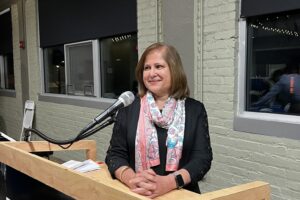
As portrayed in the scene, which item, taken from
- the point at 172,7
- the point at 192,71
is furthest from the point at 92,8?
the point at 192,71

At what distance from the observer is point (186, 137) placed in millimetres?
1454

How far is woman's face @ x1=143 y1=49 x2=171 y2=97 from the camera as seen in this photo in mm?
1472

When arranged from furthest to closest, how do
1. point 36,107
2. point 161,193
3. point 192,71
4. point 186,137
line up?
point 36,107, point 192,71, point 186,137, point 161,193

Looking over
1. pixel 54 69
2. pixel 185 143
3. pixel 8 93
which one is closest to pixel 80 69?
pixel 54 69

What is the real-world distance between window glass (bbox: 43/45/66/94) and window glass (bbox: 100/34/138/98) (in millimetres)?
1188

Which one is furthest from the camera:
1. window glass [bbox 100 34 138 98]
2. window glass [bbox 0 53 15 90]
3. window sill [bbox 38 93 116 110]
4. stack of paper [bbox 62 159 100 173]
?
window glass [bbox 0 53 15 90]

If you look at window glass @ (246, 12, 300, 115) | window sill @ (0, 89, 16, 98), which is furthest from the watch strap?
window sill @ (0, 89, 16, 98)

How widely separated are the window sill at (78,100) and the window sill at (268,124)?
6.11ft

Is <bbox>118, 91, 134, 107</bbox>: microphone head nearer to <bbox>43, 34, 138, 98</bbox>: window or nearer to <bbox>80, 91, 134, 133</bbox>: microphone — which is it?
<bbox>80, 91, 134, 133</bbox>: microphone

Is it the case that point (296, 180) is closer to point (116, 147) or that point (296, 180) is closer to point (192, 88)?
point (192, 88)

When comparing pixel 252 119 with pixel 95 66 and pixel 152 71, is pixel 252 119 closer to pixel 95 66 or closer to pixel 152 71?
pixel 152 71

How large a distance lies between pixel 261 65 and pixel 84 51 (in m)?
2.85

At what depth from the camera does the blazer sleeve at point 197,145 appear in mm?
1402

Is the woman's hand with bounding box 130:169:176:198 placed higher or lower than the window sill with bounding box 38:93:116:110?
lower
